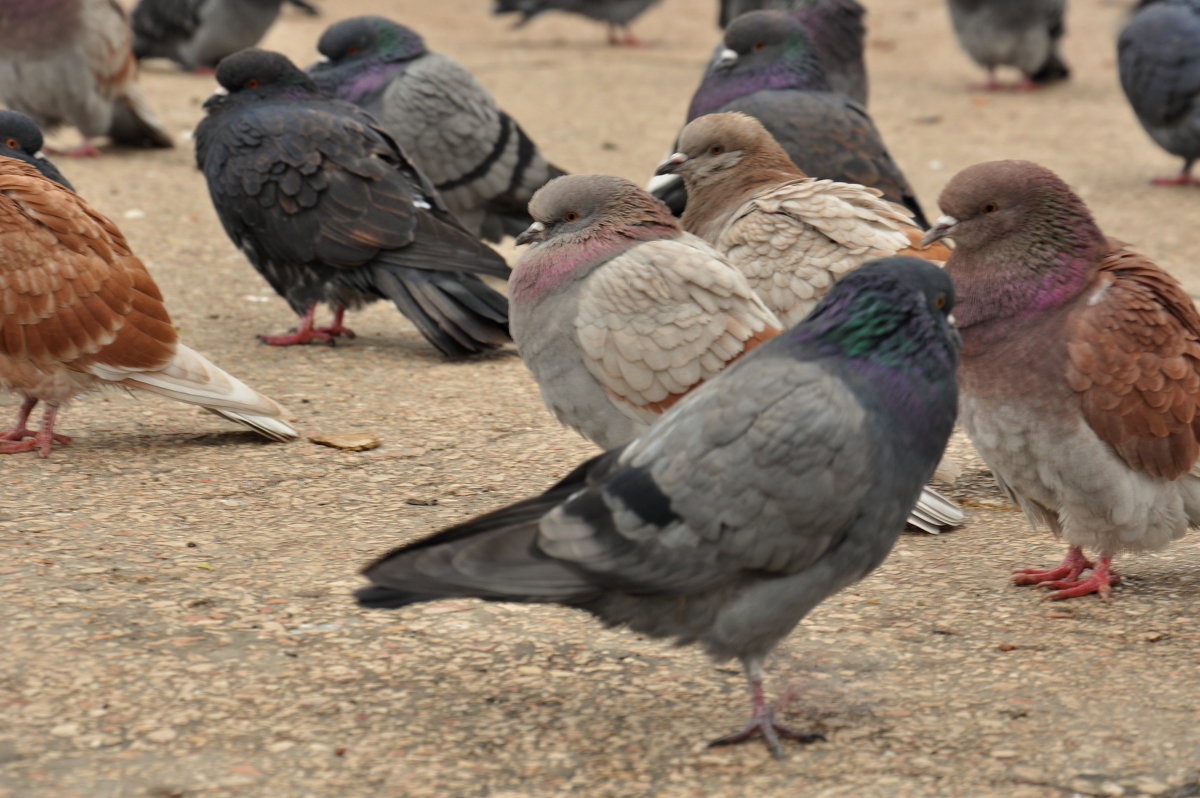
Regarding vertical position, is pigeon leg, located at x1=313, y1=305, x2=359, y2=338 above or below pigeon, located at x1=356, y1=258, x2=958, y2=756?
below

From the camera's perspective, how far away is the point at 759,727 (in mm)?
3215

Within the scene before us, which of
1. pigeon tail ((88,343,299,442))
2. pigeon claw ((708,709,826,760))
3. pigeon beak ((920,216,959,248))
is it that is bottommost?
pigeon tail ((88,343,299,442))

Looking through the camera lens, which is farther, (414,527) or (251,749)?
(414,527)

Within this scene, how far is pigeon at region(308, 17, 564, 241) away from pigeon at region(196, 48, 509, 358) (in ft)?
4.08

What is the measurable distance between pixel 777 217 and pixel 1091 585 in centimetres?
168

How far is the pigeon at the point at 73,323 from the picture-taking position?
4816mm

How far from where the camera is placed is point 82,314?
4.87m

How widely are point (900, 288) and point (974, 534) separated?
1.57m

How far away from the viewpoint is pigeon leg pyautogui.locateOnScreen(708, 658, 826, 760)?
10.5ft

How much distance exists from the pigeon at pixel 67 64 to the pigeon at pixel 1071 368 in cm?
741

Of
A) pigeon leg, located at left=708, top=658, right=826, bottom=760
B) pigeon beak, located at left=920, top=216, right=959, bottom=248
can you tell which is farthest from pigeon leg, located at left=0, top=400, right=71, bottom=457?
pigeon beak, located at left=920, top=216, right=959, bottom=248

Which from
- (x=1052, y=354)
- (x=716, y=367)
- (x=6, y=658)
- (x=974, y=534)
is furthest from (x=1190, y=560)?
(x=6, y=658)

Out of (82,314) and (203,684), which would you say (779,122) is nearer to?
(82,314)

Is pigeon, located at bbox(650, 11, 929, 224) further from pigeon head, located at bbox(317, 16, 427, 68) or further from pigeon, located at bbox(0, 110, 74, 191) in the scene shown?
pigeon, located at bbox(0, 110, 74, 191)
